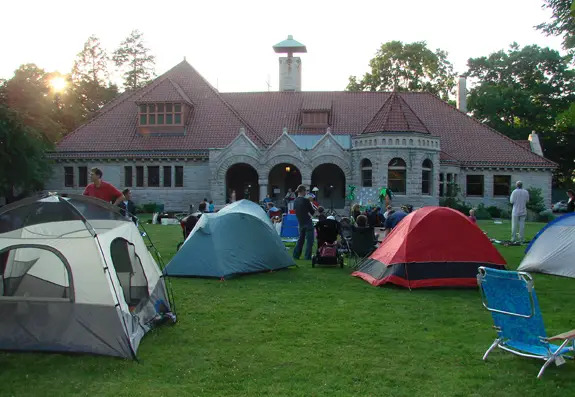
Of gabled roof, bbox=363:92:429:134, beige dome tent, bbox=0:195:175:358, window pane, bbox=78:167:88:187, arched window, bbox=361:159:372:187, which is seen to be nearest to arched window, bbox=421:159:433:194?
gabled roof, bbox=363:92:429:134

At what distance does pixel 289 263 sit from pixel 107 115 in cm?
2955

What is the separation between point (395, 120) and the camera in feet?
103

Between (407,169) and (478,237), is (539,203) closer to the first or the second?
(407,169)

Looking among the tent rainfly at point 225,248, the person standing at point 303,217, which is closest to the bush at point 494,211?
the person standing at point 303,217

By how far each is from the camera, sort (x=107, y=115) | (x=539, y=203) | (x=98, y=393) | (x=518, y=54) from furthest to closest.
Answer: (x=518, y=54) < (x=107, y=115) < (x=539, y=203) < (x=98, y=393)

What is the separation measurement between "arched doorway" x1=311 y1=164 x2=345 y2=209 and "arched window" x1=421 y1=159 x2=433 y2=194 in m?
5.84

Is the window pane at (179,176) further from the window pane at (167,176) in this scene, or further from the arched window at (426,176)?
the arched window at (426,176)

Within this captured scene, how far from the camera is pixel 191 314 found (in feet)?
27.5

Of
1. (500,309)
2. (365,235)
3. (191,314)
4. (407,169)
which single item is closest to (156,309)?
(191,314)

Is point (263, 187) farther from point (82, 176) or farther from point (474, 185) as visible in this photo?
point (474, 185)

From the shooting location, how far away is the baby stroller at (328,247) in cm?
1298

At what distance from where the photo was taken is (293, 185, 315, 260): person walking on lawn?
13.6 m

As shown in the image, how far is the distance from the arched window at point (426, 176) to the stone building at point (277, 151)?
0.06 meters

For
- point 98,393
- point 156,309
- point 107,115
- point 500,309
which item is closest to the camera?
point 98,393
